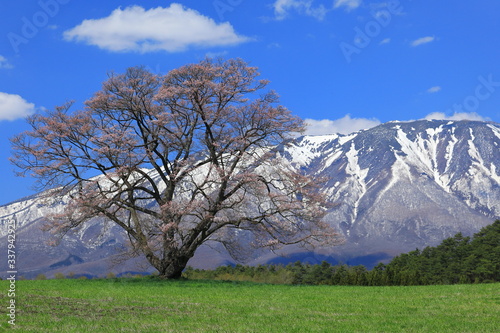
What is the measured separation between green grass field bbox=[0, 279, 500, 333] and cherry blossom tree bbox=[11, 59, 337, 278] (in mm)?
7391

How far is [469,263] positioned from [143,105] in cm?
3897

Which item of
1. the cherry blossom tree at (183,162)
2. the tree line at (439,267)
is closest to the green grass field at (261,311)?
the cherry blossom tree at (183,162)

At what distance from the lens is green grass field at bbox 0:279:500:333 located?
1756 centimetres

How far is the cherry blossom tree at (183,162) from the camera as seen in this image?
123 ft

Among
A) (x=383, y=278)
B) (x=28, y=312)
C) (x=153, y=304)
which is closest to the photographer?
(x=28, y=312)

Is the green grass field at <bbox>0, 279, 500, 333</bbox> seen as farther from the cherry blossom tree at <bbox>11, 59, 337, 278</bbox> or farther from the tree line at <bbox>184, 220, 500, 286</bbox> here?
the tree line at <bbox>184, 220, 500, 286</bbox>

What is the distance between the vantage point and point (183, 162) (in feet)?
125

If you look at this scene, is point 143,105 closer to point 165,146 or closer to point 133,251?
point 165,146

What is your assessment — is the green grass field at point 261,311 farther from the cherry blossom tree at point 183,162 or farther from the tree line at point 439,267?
the tree line at point 439,267

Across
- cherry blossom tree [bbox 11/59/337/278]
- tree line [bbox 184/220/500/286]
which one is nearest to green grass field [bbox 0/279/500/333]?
cherry blossom tree [bbox 11/59/337/278]

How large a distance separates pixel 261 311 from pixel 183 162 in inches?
708

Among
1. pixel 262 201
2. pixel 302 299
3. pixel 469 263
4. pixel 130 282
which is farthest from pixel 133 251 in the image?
pixel 469 263

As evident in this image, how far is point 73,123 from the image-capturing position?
3919cm

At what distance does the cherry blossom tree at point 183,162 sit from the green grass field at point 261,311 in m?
7.39
